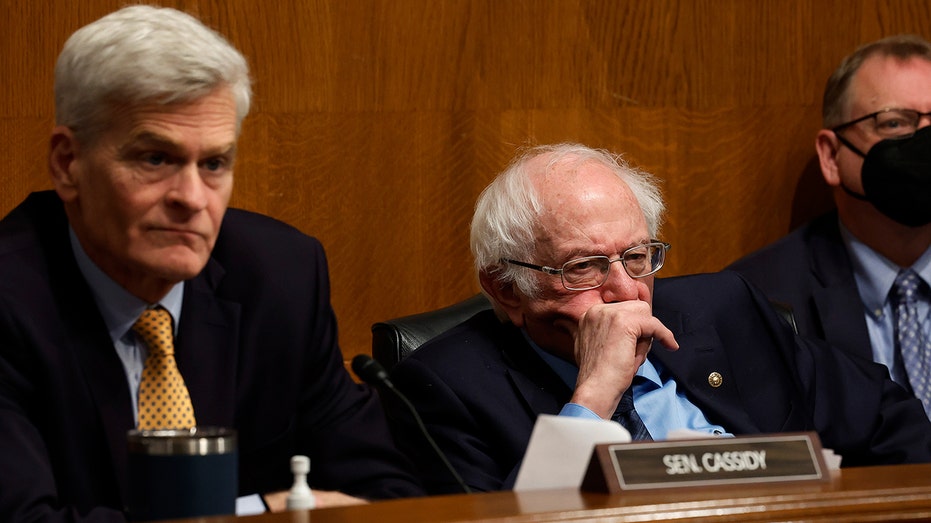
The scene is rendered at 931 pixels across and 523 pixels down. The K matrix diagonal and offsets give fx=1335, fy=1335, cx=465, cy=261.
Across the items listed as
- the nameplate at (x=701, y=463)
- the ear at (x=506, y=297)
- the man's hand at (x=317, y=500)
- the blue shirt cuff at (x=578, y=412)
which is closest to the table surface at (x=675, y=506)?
the nameplate at (x=701, y=463)

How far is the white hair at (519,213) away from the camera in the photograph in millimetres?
2689

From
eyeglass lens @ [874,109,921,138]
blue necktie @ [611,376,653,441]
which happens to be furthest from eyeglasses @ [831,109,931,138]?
blue necktie @ [611,376,653,441]

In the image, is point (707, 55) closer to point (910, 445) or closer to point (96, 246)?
point (910, 445)

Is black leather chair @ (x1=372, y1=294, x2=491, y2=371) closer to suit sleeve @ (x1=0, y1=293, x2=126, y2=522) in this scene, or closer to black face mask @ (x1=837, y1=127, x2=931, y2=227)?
suit sleeve @ (x1=0, y1=293, x2=126, y2=522)

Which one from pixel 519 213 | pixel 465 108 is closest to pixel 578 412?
pixel 519 213

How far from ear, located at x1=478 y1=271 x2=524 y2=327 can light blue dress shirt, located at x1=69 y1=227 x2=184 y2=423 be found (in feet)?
2.85

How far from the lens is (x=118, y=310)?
2061mm

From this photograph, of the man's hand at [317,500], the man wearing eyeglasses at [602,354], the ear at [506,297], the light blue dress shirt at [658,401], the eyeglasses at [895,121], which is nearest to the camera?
the man's hand at [317,500]

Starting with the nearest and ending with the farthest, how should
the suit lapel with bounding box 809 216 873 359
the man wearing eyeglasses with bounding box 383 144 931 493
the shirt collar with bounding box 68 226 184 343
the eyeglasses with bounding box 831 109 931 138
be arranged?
the shirt collar with bounding box 68 226 184 343
the man wearing eyeglasses with bounding box 383 144 931 493
the suit lapel with bounding box 809 216 873 359
the eyeglasses with bounding box 831 109 931 138

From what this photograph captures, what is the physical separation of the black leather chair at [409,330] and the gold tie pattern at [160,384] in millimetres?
722

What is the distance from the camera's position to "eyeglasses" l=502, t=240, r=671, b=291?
2627 mm

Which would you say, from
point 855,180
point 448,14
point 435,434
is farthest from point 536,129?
point 435,434

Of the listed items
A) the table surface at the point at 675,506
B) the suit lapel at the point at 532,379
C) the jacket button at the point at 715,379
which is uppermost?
the table surface at the point at 675,506

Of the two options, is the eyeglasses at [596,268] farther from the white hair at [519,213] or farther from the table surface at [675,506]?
the table surface at [675,506]
